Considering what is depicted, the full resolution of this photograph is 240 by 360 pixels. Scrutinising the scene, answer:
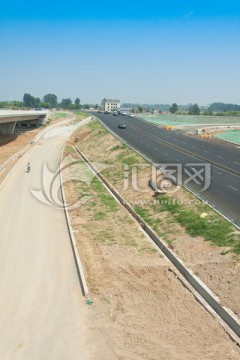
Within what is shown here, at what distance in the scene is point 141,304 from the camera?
15727 millimetres

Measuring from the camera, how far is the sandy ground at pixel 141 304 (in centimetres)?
1291

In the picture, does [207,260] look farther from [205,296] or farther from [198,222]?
[198,222]

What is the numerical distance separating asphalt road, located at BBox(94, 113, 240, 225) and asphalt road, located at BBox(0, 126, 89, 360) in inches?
410

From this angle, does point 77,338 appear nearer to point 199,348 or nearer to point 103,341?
point 103,341

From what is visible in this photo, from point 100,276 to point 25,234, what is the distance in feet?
23.3

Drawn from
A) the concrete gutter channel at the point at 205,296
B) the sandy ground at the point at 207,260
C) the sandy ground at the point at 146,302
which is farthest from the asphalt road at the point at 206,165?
the sandy ground at the point at 146,302

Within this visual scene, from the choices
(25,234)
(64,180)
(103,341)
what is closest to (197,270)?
(103,341)

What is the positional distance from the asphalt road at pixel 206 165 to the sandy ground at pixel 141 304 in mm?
6069

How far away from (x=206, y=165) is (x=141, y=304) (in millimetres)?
24165

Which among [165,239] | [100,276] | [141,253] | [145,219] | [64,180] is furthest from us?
[64,180]

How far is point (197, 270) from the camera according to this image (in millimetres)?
17922

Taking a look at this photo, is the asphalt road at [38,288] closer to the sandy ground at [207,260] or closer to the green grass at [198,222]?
the sandy ground at [207,260]

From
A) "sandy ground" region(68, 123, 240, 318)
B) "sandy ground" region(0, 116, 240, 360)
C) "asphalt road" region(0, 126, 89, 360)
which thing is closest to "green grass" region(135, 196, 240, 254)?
"sandy ground" region(68, 123, 240, 318)

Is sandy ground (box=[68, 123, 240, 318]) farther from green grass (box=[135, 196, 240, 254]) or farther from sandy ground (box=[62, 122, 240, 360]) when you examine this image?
green grass (box=[135, 196, 240, 254])
